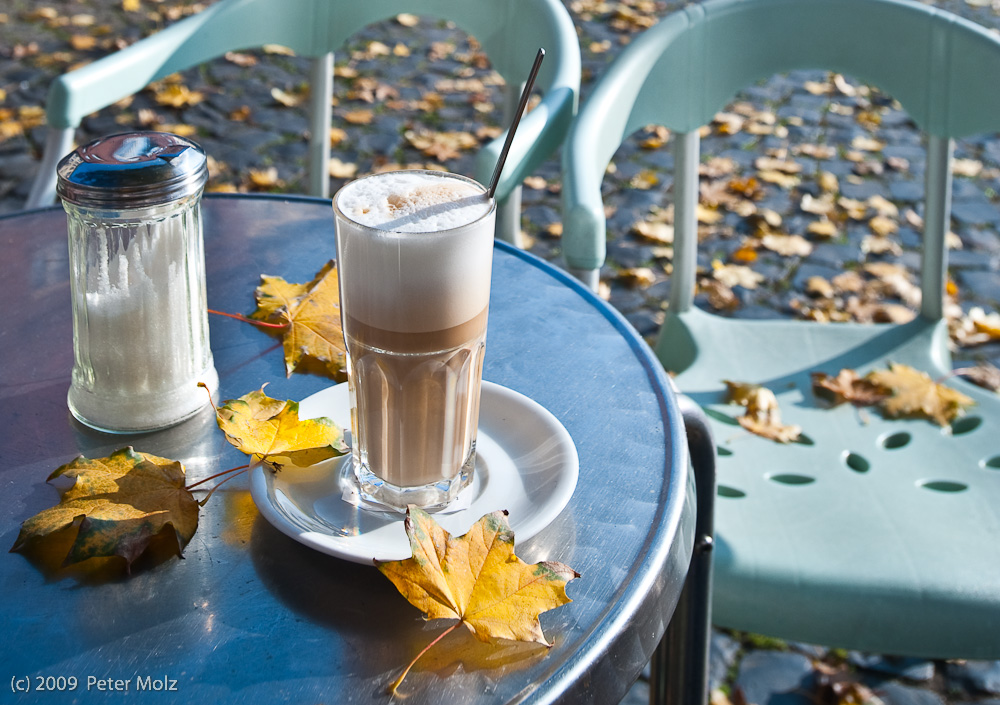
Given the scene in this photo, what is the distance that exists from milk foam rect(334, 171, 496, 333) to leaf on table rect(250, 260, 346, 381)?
244 millimetres

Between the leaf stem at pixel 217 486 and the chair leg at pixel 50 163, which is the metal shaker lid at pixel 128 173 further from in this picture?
the chair leg at pixel 50 163

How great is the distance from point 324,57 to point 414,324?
1362 mm

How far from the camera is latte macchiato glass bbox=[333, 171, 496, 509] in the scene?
0.78m

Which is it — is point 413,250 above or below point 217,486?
above

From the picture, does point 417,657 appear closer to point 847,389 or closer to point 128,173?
point 128,173

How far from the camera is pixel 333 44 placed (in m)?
1.99

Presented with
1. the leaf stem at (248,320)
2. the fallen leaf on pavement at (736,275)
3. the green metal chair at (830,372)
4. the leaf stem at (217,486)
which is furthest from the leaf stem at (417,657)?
the fallen leaf on pavement at (736,275)

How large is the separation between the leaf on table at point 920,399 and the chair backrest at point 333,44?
2.38ft

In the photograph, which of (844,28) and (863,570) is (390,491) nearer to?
(863,570)

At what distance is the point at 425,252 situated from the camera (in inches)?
30.2

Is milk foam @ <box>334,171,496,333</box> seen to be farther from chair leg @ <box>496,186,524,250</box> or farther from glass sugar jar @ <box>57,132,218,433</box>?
chair leg @ <box>496,186,524,250</box>

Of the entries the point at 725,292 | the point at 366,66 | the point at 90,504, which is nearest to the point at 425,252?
the point at 90,504

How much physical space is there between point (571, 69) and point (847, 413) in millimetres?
742

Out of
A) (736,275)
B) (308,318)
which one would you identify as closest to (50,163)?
(308,318)
